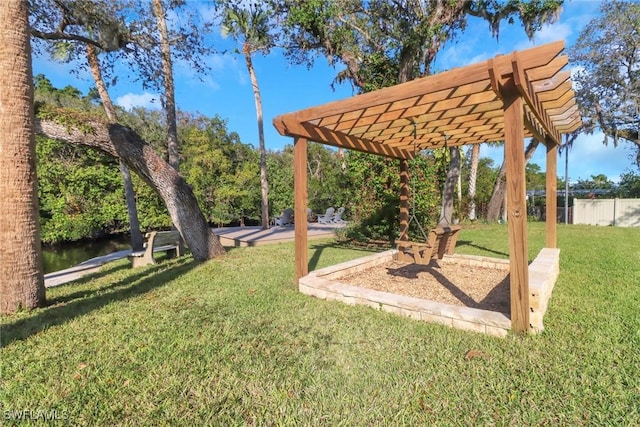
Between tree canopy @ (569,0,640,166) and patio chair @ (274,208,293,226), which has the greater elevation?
tree canopy @ (569,0,640,166)

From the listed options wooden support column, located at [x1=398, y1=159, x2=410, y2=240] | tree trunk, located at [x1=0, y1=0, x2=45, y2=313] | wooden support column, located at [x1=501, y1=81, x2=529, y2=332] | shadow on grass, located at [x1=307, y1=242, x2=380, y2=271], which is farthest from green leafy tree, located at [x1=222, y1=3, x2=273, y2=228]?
wooden support column, located at [x1=501, y1=81, x2=529, y2=332]

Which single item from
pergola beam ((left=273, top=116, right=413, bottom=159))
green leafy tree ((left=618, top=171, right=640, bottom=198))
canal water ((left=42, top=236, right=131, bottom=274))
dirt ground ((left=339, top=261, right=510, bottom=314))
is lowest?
canal water ((left=42, top=236, right=131, bottom=274))

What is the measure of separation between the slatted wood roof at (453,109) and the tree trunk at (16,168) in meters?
2.79

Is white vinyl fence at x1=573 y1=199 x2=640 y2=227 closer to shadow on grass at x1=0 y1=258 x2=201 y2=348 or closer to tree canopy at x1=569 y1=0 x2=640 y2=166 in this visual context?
tree canopy at x1=569 y1=0 x2=640 y2=166

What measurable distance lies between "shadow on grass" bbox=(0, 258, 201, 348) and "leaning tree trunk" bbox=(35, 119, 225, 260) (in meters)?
0.67

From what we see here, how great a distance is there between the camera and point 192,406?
1908 millimetres

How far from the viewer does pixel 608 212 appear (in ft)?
54.0

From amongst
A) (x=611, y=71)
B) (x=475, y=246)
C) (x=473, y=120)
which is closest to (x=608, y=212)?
(x=611, y=71)

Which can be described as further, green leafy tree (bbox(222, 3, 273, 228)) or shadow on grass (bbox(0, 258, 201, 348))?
green leafy tree (bbox(222, 3, 273, 228))

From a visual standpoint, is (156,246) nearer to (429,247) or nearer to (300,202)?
(300,202)

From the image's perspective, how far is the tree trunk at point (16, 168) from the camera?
3.30 metres

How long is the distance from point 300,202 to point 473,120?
2804mm

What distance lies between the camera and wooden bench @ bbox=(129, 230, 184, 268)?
21.0 ft

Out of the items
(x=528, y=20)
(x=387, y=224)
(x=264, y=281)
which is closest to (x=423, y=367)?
(x=264, y=281)
